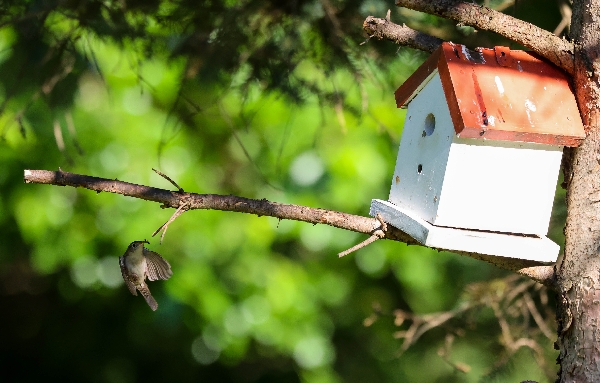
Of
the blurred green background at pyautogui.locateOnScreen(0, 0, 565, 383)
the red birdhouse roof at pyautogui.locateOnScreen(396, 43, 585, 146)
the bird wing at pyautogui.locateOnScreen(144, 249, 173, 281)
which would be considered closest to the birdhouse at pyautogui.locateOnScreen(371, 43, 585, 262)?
the red birdhouse roof at pyautogui.locateOnScreen(396, 43, 585, 146)

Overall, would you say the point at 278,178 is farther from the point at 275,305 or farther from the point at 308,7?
the point at 308,7

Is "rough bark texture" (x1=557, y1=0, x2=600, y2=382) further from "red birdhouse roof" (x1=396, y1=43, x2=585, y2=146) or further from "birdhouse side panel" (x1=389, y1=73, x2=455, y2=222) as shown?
"birdhouse side panel" (x1=389, y1=73, x2=455, y2=222)

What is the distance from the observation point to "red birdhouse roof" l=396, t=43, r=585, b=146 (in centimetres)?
115

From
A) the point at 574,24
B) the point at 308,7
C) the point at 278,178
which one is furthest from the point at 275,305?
the point at 574,24

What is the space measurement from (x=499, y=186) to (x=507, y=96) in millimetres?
180

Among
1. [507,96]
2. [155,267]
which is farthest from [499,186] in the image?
[155,267]

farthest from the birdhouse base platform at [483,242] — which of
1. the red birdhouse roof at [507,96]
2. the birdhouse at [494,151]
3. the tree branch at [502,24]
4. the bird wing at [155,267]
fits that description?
the bird wing at [155,267]

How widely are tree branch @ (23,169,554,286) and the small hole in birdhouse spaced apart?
0.83ft

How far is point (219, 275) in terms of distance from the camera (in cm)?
236

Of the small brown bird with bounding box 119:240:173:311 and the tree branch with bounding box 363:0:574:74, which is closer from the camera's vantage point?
the tree branch with bounding box 363:0:574:74

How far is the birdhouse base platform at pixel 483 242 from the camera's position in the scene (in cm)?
117

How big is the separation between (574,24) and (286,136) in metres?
1.19

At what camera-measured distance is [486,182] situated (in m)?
1.24

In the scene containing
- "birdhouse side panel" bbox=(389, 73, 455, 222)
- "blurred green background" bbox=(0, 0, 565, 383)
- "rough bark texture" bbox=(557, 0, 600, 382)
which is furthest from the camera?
"blurred green background" bbox=(0, 0, 565, 383)
